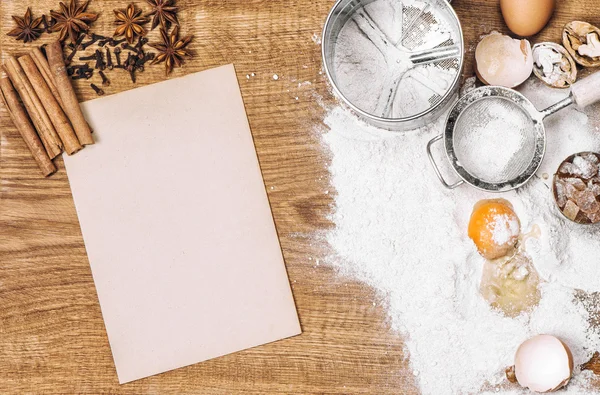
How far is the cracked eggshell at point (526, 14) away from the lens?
1.20 m

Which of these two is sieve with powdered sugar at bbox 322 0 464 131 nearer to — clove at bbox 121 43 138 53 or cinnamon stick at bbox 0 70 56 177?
clove at bbox 121 43 138 53

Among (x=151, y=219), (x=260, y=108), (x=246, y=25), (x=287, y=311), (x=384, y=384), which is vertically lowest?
(x=384, y=384)

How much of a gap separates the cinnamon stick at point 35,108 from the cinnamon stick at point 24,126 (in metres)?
0.01

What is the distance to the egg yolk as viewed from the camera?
1.20 m

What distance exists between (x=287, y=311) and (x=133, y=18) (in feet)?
2.42

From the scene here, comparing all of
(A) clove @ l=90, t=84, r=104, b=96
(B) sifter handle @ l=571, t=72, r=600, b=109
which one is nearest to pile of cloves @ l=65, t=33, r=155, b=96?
(A) clove @ l=90, t=84, r=104, b=96

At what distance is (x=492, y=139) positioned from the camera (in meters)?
1.22

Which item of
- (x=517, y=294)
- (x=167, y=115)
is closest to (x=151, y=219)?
(x=167, y=115)

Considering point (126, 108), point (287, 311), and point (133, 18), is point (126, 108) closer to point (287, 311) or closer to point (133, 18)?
point (133, 18)

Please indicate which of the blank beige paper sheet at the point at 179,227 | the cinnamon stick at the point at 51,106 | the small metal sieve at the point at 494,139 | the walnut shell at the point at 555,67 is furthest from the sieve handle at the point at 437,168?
the cinnamon stick at the point at 51,106

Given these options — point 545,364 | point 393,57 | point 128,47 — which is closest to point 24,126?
point 128,47

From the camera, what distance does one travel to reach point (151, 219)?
127cm

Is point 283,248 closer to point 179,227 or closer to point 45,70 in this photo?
point 179,227

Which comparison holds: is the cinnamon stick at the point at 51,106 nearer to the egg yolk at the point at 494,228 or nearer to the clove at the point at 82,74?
the clove at the point at 82,74
